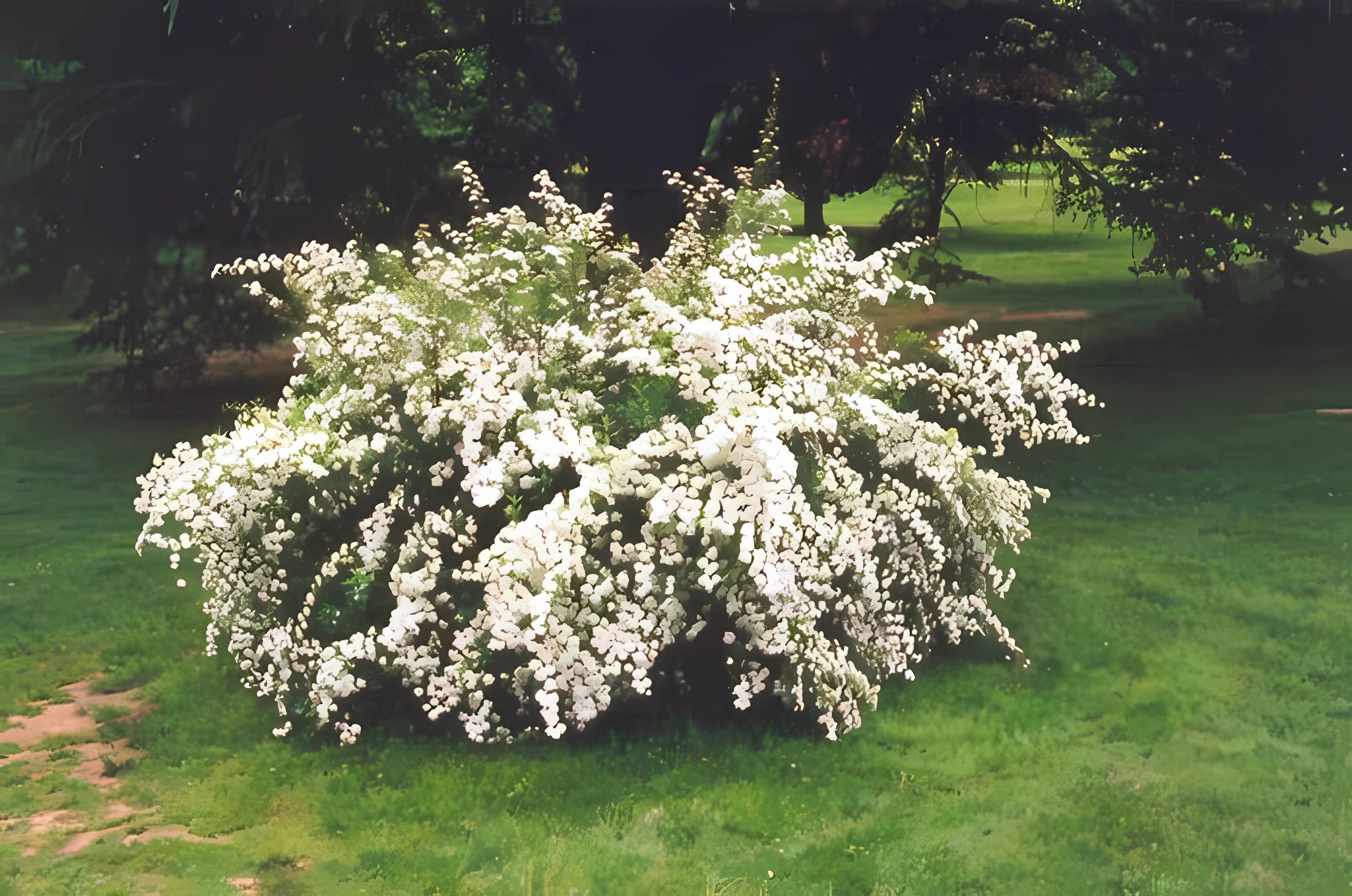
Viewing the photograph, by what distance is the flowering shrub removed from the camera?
5.88 metres

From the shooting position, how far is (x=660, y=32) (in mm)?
12586

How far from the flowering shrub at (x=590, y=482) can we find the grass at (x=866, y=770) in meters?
0.33

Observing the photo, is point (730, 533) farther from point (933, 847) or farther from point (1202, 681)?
point (1202, 681)

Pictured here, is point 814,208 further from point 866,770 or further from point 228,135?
point 866,770

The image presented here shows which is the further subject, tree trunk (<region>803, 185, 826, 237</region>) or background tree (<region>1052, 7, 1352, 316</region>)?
background tree (<region>1052, 7, 1352, 316</region>)

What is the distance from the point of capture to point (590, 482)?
5754 millimetres

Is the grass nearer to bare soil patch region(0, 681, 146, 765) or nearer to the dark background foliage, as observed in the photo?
Answer: bare soil patch region(0, 681, 146, 765)

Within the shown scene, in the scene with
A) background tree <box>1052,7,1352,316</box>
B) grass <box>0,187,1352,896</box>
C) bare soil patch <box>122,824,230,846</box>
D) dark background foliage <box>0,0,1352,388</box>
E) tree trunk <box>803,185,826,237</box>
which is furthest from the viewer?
background tree <box>1052,7,1352,316</box>

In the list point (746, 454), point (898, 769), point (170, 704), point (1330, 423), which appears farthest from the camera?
point (1330, 423)

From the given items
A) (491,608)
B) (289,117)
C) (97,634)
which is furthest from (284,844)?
(289,117)

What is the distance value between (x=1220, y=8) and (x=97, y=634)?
601 inches

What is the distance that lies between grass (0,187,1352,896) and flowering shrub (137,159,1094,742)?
33 cm

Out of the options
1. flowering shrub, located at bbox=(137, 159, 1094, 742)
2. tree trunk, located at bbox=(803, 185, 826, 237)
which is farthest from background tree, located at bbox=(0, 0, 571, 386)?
flowering shrub, located at bbox=(137, 159, 1094, 742)

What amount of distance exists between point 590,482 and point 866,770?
2.03m
